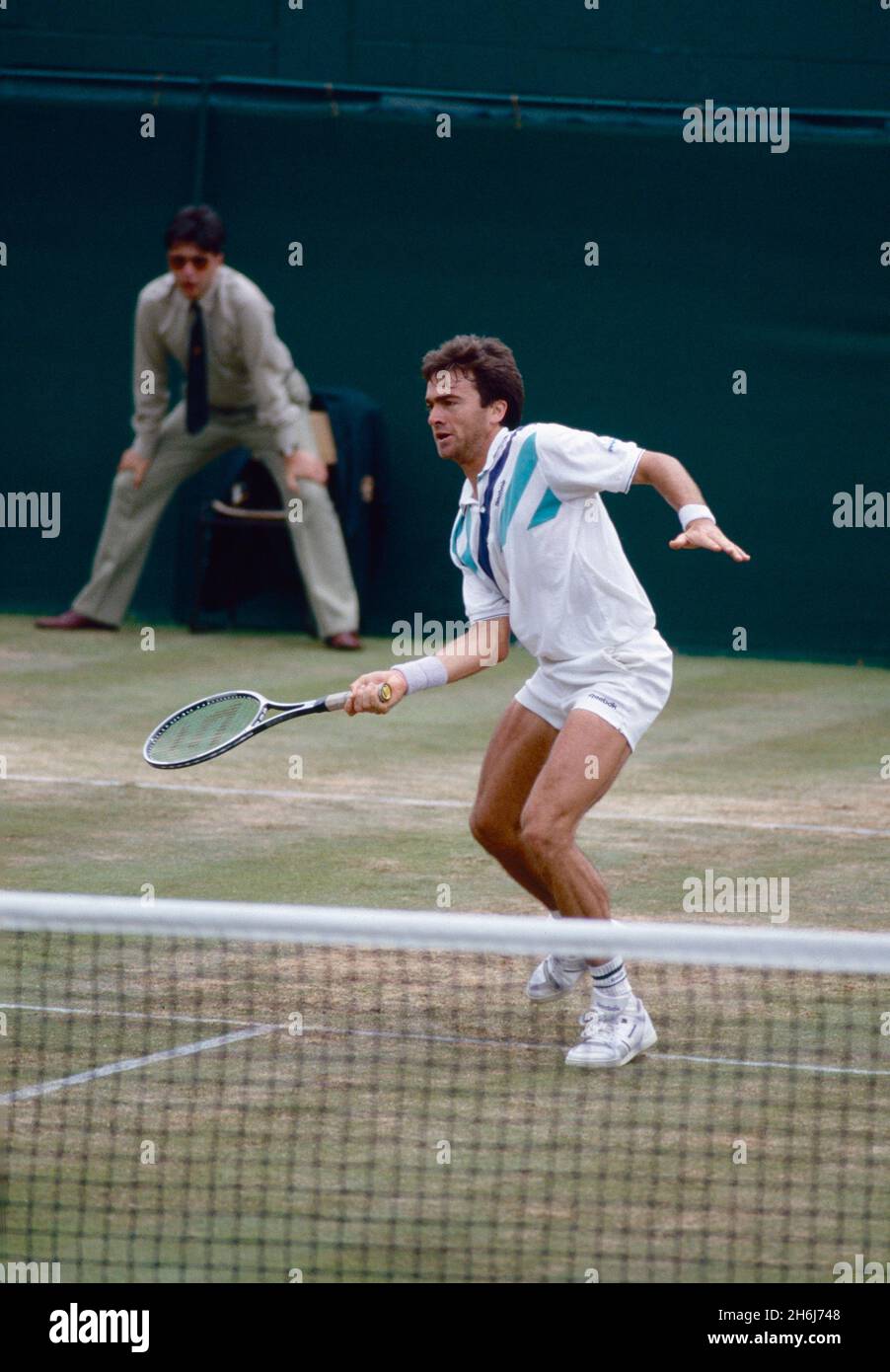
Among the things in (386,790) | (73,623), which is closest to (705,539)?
(386,790)

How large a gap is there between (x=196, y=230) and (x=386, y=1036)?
24.4 feet

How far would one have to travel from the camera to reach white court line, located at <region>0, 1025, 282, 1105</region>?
16.5ft

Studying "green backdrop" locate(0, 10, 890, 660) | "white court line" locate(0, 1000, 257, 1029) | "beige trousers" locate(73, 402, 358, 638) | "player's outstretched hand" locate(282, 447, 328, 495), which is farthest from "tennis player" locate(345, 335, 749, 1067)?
"green backdrop" locate(0, 10, 890, 660)

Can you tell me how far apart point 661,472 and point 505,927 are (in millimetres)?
2003

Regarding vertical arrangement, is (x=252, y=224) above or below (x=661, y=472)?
above

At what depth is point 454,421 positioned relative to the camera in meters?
5.71

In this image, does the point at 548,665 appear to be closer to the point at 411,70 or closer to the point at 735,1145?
the point at 735,1145

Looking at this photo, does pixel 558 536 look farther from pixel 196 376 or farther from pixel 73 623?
pixel 73 623

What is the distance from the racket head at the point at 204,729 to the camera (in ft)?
18.5

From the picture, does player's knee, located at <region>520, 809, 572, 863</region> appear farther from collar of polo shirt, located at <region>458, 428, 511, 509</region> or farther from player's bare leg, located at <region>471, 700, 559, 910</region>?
collar of polo shirt, located at <region>458, 428, 511, 509</region>

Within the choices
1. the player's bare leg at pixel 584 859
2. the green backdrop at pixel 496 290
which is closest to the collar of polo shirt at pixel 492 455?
the player's bare leg at pixel 584 859

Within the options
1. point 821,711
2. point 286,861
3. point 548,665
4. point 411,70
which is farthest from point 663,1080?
Result: point 411,70

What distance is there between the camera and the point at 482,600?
5973 mm

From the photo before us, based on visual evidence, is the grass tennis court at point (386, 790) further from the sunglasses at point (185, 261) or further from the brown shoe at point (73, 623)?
the sunglasses at point (185, 261)
